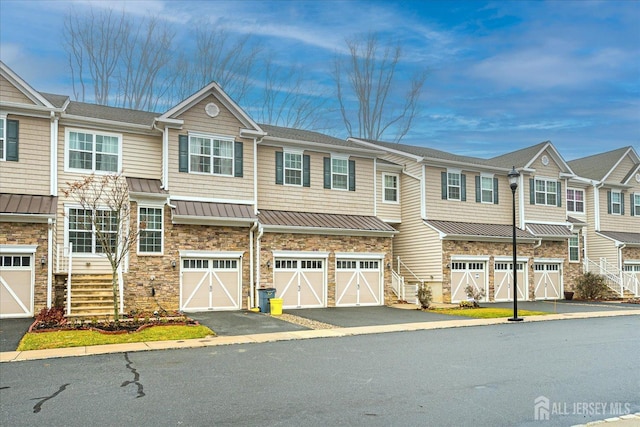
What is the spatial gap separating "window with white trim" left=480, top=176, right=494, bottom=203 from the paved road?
1739 centimetres

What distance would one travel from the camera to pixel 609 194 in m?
37.7

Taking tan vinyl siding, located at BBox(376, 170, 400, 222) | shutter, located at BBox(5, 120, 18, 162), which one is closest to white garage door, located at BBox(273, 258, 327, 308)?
tan vinyl siding, located at BBox(376, 170, 400, 222)

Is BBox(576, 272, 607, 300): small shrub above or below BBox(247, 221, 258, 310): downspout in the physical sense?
below

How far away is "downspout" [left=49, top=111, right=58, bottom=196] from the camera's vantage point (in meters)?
21.3

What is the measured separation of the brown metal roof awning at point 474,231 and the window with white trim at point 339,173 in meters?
4.89

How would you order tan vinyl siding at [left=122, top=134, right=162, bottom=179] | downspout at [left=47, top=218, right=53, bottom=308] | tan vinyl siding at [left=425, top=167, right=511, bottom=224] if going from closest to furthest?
downspout at [left=47, top=218, right=53, bottom=308] → tan vinyl siding at [left=122, top=134, right=162, bottom=179] → tan vinyl siding at [left=425, top=167, right=511, bottom=224]

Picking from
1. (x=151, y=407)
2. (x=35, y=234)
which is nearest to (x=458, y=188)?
(x=35, y=234)

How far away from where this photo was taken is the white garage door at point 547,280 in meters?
31.9

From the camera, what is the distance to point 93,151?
22.4 meters

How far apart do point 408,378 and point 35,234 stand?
1550 cm

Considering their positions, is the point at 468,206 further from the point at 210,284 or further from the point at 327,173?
the point at 210,284

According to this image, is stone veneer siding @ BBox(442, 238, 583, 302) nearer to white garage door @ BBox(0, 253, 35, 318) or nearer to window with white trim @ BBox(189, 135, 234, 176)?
window with white trim @ BBox(189, 135, 234, 176)

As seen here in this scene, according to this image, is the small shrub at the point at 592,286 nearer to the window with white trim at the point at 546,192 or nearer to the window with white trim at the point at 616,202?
the window with white trim at the point at 546,192

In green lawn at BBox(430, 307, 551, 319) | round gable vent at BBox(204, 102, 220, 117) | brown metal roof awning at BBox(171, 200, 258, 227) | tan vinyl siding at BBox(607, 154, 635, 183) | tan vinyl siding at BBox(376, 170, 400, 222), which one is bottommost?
green lawn at BBox(430, 307, 551, 319)
